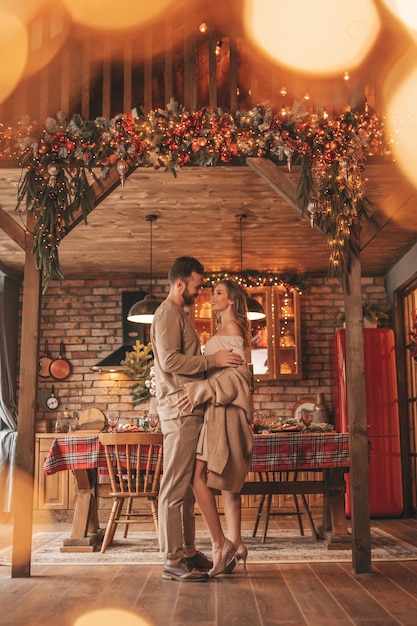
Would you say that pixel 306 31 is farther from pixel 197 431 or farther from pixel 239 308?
pixel 197 431

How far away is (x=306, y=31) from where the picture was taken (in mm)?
7531

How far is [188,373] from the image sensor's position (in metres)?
3.81

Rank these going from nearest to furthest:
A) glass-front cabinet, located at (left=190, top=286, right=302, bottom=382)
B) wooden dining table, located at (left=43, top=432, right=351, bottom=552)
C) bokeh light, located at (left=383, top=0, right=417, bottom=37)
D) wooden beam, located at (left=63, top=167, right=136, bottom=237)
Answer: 1. wooden beam, located at (left=63, top=167, right=136, bottom=237)
2. wooden dining table, located at (left=43, top=432, right=351, bottom=552)
3. bokeh light, located at (left=383, top=0, right=417, bottom=37)
4. glass-front cabinet, located at (left=190, top=286, right=302, bottom=382)

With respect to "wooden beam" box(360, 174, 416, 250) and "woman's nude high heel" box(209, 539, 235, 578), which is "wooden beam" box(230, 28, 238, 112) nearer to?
"wooden beam" box(360, 174, 416, 250)

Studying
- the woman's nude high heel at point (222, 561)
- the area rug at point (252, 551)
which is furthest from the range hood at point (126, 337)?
the woman's nude high heel at point (222, 561)

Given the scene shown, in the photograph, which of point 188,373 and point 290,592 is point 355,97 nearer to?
point 188,373

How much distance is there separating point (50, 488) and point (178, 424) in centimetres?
395

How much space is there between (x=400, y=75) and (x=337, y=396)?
3665 mm

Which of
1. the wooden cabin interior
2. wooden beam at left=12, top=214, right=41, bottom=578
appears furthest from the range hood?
wooden beam at left=12, top=214, right=41, bottom=578

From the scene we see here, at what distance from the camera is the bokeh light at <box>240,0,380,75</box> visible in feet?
23.5

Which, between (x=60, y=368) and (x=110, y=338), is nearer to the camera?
(x=60, y=368)

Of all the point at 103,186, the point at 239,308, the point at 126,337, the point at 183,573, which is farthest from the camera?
the point at 126,337

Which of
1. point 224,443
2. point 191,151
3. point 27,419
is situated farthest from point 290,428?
point 191,151

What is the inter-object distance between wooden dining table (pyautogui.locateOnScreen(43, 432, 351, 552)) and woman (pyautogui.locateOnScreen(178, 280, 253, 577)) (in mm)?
1175
